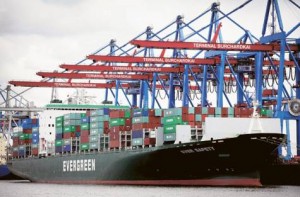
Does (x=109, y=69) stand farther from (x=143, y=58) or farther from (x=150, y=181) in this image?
(x=150, y=181)

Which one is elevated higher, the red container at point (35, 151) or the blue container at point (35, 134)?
the blue container at point (35, 134)

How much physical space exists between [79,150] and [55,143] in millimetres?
4061

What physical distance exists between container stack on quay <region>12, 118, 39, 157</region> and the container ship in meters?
2.32

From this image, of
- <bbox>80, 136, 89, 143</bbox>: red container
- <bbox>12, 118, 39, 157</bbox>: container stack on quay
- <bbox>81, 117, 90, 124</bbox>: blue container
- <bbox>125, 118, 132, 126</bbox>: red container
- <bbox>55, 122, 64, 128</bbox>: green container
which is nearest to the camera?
<bbox>125, 118, 132, 126</bbox>: red container

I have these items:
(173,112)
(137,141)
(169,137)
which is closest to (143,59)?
(137,141)

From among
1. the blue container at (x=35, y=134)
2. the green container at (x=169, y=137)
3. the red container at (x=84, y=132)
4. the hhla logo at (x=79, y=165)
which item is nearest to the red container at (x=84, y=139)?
the red container at (x=84, y=132)

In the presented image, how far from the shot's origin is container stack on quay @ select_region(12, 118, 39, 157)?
2298 inches

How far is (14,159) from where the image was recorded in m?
63.2

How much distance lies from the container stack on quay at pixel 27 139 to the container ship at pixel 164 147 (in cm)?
232

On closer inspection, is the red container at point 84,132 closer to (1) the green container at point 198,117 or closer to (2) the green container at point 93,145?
(2) the green container at point 93,145

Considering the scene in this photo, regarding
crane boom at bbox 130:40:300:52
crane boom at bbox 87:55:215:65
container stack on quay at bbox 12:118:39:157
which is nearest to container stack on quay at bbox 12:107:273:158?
container stack on quay at bbox 12:118:39:157

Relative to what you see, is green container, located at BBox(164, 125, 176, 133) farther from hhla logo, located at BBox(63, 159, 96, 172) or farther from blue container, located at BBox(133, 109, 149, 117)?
hhla logo, located at BBox(63, 159, 96, 172)

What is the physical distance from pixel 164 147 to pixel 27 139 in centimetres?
2152

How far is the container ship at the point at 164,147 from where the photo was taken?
4044 cm
